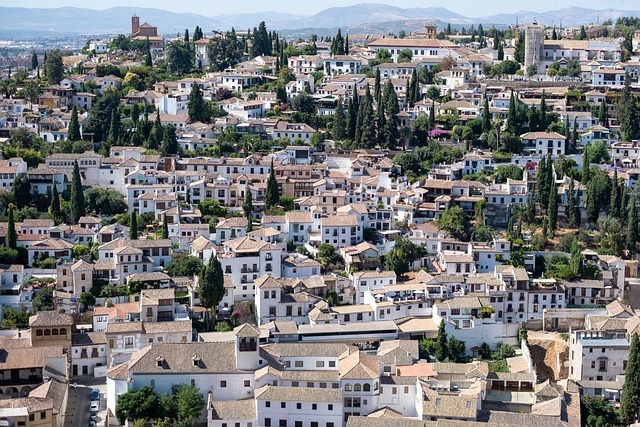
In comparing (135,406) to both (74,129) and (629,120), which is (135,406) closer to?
(74,129)

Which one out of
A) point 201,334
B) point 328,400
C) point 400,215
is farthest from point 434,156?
point 328,400

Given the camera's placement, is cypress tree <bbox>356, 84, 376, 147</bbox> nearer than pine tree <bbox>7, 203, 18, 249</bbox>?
No

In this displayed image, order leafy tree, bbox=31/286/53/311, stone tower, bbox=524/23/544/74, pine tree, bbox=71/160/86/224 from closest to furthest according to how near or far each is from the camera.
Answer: leafy tree, bbox=31/286/53/311 < pine tree, bbox=71/160/86/224 < stone tower, bbox=524/23/544/74

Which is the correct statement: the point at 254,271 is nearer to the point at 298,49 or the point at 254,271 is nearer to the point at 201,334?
the point at 201,334

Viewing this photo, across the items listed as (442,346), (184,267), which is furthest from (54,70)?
(442,346)

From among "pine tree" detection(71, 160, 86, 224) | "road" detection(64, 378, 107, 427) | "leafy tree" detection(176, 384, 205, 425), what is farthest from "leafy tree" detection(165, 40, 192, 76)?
"leafy tree" detection(176, 384, 205, 425)

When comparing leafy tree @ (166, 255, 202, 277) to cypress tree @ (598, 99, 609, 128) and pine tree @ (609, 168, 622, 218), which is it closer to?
pine tree @ (609, 168, 622, 218)

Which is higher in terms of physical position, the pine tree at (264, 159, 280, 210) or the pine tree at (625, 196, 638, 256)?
the pine tree at (264, 159, 280, 210)
